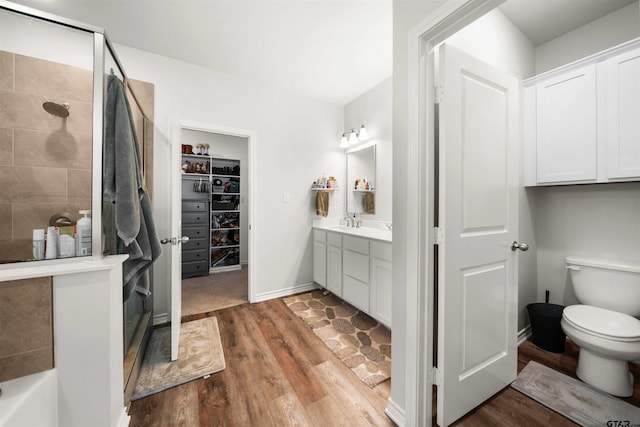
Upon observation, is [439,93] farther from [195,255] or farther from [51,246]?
[195,255]

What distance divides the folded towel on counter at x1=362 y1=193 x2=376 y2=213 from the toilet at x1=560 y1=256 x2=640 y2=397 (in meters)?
1.77

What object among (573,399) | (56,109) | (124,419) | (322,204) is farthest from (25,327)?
(573,399)

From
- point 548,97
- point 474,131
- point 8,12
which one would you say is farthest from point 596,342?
point 8,12

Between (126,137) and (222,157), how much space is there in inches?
129

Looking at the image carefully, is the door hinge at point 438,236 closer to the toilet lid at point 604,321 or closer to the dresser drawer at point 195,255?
the toilet lid at point 604,321

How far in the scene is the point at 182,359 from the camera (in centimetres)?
175

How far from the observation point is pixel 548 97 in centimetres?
181

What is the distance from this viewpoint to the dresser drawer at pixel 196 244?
12.6 feet

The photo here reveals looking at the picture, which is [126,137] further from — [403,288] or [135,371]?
[403,288]

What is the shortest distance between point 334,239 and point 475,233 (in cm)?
158

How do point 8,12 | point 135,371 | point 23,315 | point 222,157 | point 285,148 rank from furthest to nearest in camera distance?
point 222,157, point 285,148, point 135,371, point 8,12, point 23,315

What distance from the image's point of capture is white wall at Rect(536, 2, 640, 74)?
5.27 feet

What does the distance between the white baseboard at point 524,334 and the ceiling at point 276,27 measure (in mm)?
2443

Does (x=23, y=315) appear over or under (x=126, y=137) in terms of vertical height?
under
